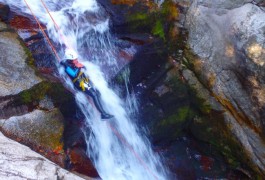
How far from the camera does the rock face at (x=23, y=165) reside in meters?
4.79

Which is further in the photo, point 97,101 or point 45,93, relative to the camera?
point 97,101

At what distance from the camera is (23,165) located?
16.3 feet

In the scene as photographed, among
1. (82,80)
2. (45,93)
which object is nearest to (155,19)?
(82,80)

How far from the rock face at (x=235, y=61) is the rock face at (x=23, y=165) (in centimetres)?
364

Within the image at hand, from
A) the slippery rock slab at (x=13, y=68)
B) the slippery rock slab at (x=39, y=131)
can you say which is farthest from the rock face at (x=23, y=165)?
the slippery rock slab at (x=13, y=68)

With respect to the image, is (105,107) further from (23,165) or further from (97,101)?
(23,165)

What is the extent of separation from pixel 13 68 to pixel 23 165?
2.14 metres

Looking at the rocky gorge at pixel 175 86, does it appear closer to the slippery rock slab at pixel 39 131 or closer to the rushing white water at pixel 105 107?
the slippery rock slab at pixel 39 131

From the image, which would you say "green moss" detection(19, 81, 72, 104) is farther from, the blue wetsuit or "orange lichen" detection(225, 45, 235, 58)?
"orange lichen" detection(225, 45, 235, 58)

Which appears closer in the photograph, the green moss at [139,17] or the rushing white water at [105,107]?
the rushing white water at [105,107]

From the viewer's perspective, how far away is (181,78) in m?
7.09

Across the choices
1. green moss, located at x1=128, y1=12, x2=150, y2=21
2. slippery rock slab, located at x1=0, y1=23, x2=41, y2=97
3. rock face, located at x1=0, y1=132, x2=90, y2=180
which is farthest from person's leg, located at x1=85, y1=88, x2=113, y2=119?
green moss, located at x1=128, y1=12, x2=150, y2=21

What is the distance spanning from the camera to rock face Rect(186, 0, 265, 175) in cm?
607

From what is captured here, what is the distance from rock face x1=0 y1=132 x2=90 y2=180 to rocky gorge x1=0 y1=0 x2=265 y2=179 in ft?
1.31
